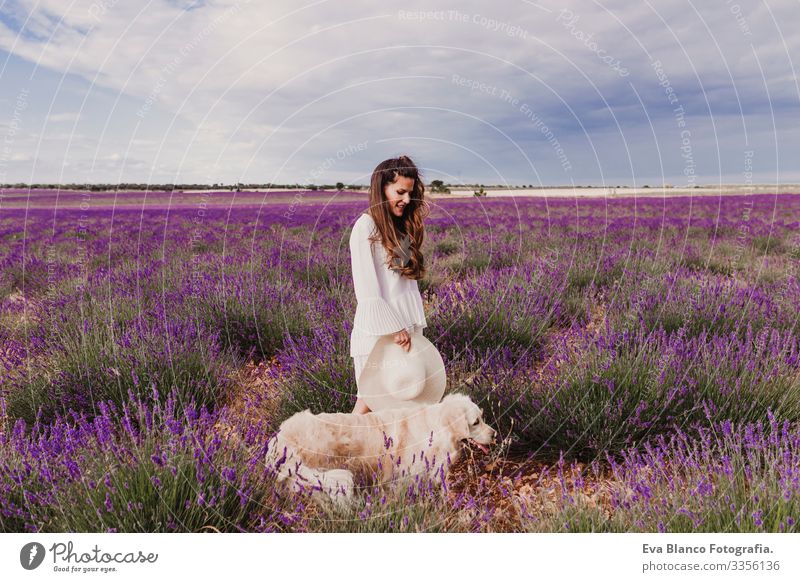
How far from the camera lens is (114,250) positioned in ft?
28.5

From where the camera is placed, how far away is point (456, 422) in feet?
6.70

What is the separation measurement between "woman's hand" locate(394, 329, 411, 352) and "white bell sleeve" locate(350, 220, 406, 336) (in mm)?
33

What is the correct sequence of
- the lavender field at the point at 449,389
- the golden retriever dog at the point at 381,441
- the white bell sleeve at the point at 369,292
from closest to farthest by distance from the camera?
the lavender field at the point at 449,389
the golden retriever dog at the point at 381,441
the white bell sleeve at the point at 369,292

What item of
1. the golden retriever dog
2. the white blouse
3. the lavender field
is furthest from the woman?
the lavender field

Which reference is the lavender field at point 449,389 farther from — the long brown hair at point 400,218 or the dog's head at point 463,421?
the long brown hair at point 400,218

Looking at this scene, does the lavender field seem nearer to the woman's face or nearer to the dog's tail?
the dog's tail

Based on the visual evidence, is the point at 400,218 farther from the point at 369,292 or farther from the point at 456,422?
the point at 456,422

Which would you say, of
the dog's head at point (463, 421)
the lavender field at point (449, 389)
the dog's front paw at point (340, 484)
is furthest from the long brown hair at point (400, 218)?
the dog's front paw at point (340, 484)

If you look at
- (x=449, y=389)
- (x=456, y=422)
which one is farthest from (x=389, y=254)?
(x=449, y=389)

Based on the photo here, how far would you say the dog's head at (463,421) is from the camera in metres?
2.04
